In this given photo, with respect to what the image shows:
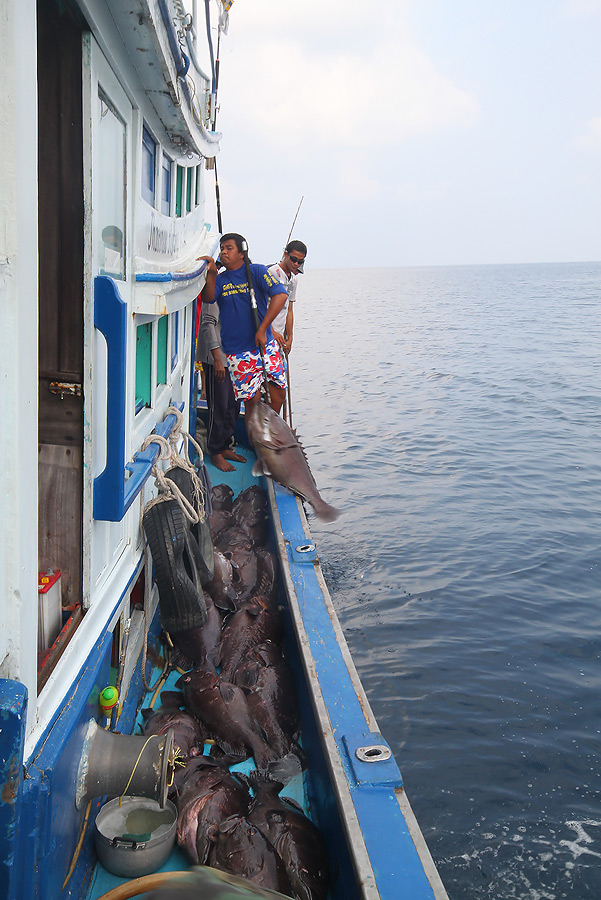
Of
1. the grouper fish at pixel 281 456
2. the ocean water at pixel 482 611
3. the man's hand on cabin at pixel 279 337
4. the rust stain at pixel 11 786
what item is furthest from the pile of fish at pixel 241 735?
the man's hand on cabin at pixel 279 337

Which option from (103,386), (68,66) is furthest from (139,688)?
(68,66)

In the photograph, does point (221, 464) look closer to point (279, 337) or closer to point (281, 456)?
point (281, 456)

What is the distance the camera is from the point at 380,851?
8.52 feet

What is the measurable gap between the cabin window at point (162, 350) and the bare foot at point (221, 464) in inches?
115

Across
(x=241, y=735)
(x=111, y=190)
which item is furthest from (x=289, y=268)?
(x=241, y=735)

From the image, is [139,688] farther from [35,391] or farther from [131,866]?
[35,391]

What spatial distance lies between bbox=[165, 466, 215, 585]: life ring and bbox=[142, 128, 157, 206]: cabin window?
1703 mm

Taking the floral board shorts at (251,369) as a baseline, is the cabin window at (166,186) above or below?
above

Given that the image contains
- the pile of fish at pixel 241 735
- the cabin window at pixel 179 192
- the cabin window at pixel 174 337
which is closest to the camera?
the pile of fish at pixel 241 735

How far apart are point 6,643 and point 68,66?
1.93 metres

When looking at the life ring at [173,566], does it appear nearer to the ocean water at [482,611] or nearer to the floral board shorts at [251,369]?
the ocean water at [482,611]

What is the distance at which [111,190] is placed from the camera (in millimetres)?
2844

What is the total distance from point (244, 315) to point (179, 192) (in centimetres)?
190

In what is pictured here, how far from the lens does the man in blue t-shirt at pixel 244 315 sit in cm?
688
